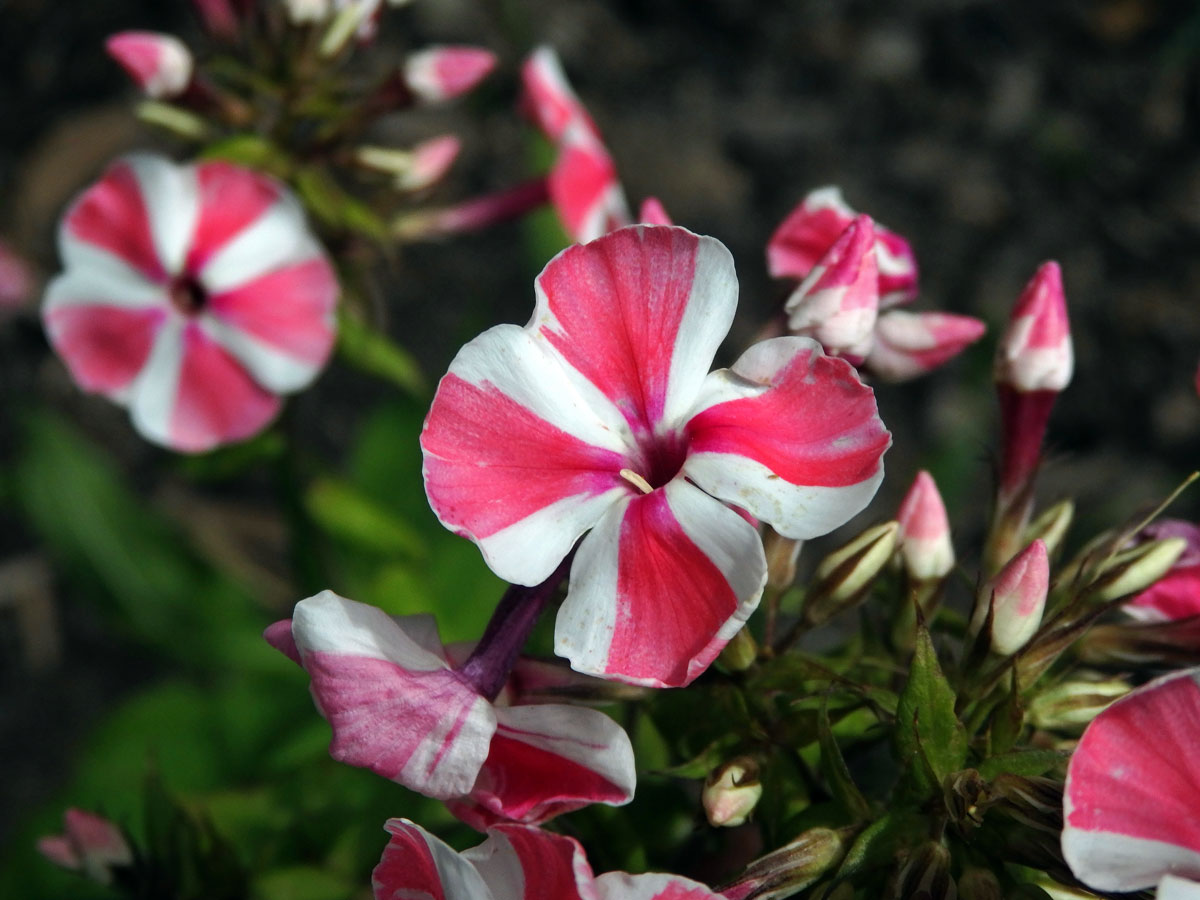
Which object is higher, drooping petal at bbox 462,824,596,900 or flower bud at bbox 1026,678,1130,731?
drooping petal at bbox 462,824,596,900

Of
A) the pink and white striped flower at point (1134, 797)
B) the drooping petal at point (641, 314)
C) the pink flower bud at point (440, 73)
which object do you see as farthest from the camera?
the pink flower bud at point (440, 73)

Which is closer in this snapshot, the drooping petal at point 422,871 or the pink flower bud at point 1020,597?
the drooping petal at point 422,871

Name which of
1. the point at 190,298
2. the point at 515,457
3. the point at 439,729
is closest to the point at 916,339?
the point at 515,457

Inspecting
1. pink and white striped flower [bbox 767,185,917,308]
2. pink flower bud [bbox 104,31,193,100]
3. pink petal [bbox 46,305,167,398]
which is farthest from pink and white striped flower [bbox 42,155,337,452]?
pink and white striped flower [bbox 767,185,917,308]

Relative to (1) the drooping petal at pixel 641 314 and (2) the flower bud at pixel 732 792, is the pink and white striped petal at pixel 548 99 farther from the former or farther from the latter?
(2) the flower bud at pixel 732 792

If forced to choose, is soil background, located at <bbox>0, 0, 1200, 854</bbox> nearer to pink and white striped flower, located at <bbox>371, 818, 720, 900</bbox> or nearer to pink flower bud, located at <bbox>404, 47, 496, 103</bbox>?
pink flower bud, located at <bbox>404, 47, 496, 103</bbox>

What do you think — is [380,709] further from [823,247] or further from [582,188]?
[582,188]

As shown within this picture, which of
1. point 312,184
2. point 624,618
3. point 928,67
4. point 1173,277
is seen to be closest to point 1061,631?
point 624,618

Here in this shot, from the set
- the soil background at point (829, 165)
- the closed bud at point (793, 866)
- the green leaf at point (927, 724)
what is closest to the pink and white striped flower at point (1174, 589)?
the green leaf at point (927, 724)
